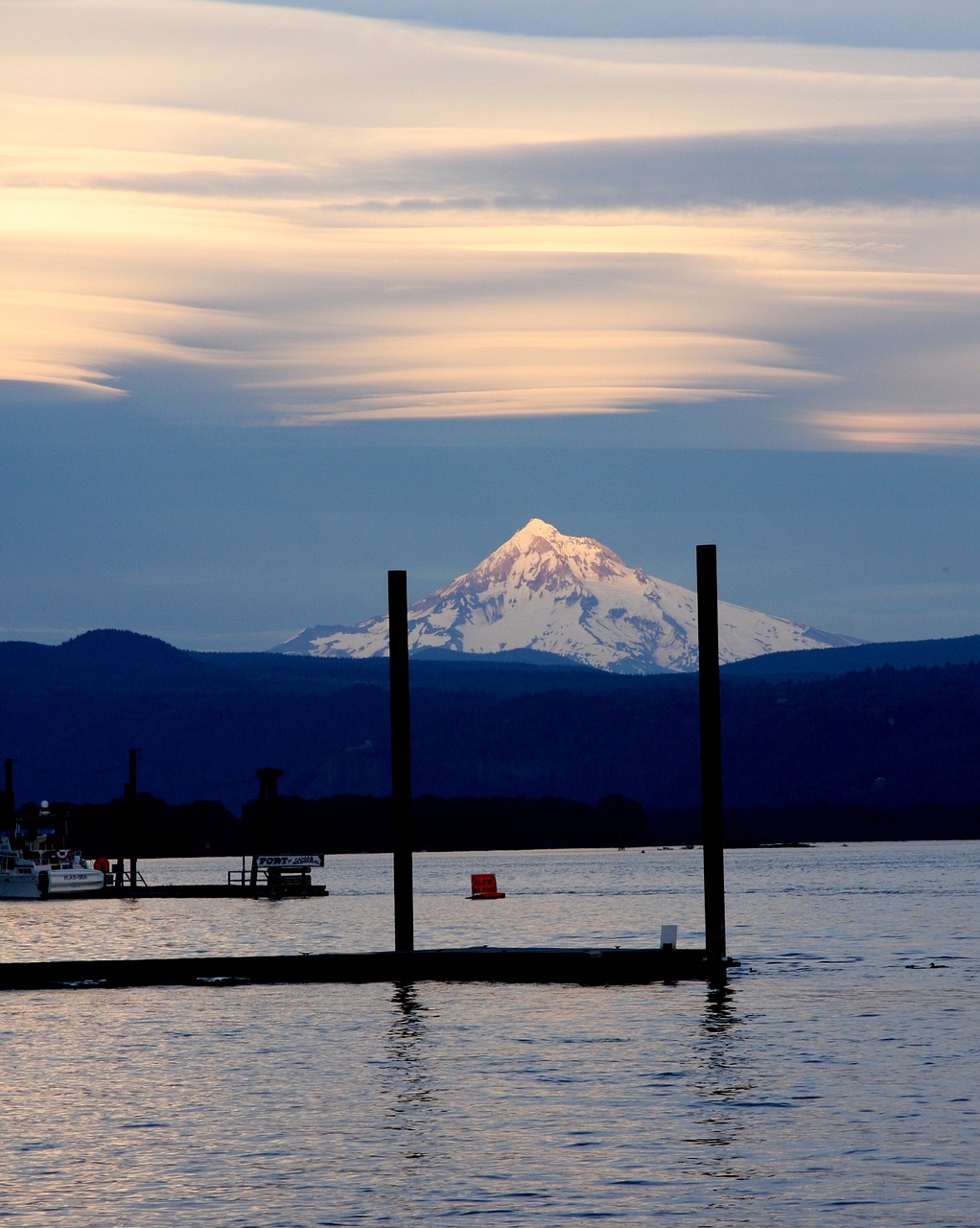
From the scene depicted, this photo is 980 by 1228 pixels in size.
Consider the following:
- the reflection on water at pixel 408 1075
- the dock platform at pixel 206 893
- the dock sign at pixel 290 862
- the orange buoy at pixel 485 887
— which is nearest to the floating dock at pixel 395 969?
the reflection on water at pixel 408 1075

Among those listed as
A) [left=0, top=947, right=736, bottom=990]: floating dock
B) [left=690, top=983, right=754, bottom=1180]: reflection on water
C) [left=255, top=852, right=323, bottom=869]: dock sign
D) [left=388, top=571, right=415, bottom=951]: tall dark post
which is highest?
[left=388, top=571, right=415, bottom=951]: tall dark post

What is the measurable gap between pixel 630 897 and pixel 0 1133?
107983mm

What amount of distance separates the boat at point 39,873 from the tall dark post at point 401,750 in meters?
77.9

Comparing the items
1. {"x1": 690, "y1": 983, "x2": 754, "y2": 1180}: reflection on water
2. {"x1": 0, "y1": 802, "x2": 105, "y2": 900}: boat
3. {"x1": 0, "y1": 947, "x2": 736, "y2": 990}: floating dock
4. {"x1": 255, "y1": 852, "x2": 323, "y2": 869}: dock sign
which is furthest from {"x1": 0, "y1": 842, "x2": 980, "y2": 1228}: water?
{"x1": 255, "y1": 852, "x2": 323, "y2": 869}: dock sign

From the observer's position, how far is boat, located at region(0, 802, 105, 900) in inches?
5251

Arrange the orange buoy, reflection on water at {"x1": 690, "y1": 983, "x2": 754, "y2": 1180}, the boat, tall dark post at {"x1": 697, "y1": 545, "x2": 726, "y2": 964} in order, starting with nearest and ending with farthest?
1. reflection on water at {"x1": 690, "y1": 983, "x2": 754, "y2": 1180}
2. tall dark post at {"x1": 697, "y1": 545, "x2": 726, "y2": 964}
3. the boat
4. the orange buoy

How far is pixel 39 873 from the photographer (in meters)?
133

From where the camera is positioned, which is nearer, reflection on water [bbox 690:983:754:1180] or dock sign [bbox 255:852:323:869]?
reflection on water [bbox 690:983:754:1180]

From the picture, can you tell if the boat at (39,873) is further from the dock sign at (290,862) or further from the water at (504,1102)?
the water at (504,1102)

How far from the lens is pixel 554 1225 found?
25.7 metres

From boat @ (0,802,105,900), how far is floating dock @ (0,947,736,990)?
76086mm

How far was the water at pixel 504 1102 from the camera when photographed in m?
27.3

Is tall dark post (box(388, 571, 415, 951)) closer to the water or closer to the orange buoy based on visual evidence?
the water

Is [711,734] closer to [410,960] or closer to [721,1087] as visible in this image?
[410,960]
